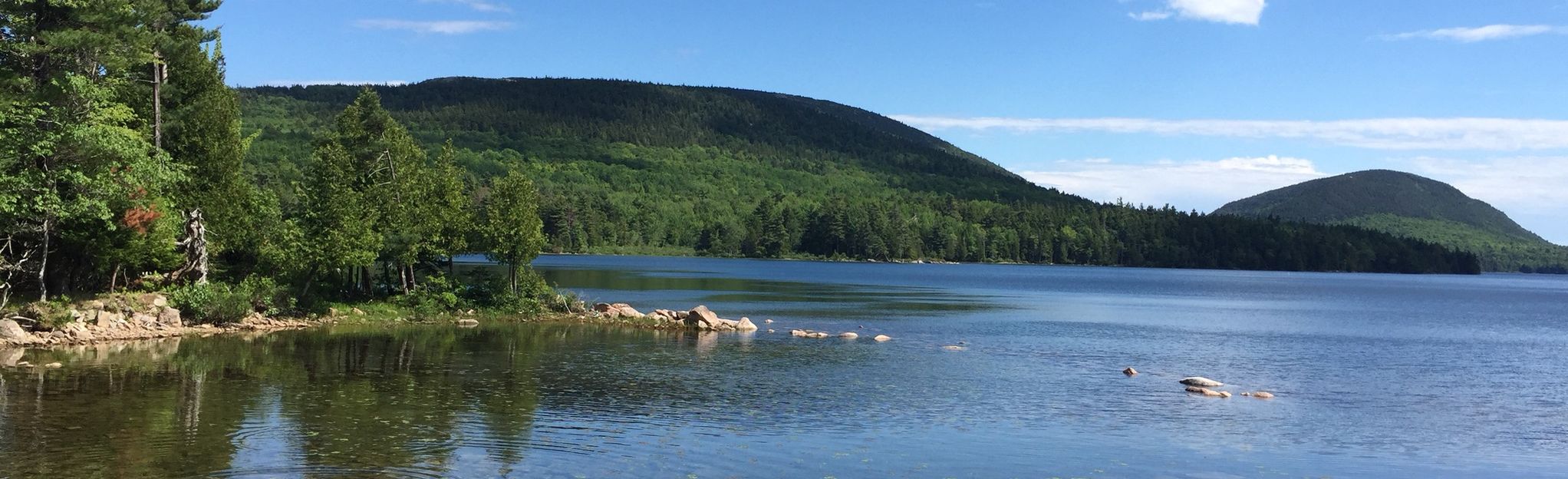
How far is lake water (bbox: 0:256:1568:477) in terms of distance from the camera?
25.8 m

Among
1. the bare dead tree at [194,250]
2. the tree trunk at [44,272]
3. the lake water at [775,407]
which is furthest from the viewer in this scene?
the bare dead tree at [194,250]

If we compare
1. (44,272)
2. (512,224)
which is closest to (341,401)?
(44,272)

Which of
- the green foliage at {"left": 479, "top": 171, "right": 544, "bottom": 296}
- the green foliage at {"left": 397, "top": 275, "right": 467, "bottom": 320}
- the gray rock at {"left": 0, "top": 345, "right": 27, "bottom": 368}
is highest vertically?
the green foliage at {"left": 479, "top": 171, "right": 544, "bottom": 296}

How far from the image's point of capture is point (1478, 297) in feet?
500

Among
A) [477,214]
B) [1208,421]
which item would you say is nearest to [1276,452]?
[1208,421]

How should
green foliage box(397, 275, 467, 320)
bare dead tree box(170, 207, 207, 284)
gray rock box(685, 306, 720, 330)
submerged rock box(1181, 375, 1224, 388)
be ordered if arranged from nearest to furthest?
submerged rock box(1181, 375, 1224, 388), bare dead tree box(170, 207, 207, 284), green foliage box(397, 275, 467, 320), gray rock box(685, 306, 720, 330)

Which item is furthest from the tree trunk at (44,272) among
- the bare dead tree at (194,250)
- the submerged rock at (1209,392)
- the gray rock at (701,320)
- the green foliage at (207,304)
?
the submerged rock at (1209,392)

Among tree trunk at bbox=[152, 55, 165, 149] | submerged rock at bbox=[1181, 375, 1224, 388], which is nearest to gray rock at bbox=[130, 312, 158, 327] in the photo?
tree trunk at bbox=[152, 55, 165, 149]

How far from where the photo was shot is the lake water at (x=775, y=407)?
1015 inches

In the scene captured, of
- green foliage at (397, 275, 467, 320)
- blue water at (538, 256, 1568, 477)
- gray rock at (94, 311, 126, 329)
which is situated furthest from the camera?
green foliage at (397, 275, 467, 320)

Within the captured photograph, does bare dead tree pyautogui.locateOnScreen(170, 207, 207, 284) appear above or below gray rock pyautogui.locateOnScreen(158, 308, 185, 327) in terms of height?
above

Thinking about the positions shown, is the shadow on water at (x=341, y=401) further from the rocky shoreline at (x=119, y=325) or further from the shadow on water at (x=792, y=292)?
the shadow on water at (x=792, y=292)

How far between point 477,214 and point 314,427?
42.4 m

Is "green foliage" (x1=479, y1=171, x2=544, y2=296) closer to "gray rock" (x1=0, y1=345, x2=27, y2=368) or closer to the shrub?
the shrub
